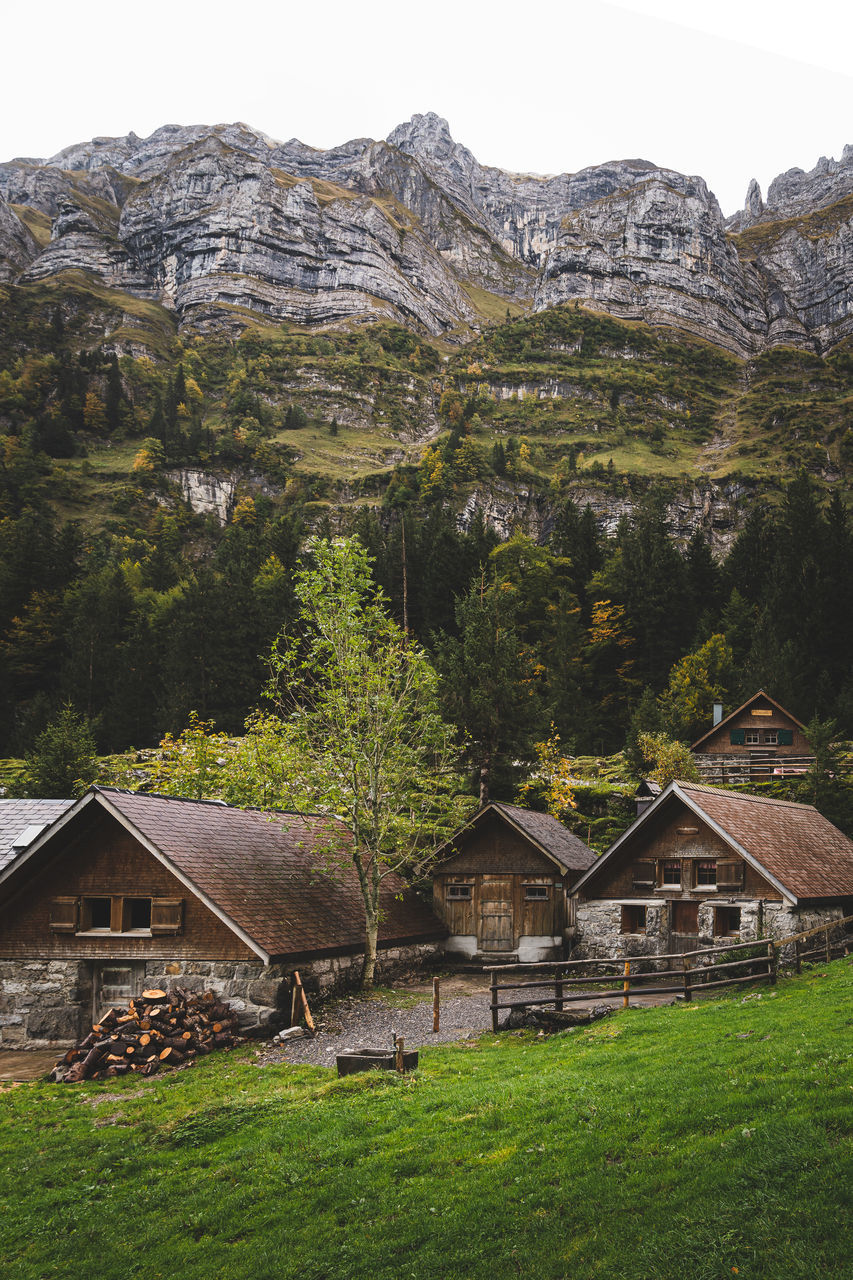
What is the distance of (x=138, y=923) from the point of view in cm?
2370

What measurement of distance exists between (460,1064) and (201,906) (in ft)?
28.1

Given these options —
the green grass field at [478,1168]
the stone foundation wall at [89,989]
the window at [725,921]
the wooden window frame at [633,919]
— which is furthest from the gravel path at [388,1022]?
the wooden window frame at [633,919]

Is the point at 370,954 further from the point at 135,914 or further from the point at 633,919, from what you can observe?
the point at 633,919

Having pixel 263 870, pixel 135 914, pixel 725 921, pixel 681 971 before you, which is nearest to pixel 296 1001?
pixel 263 870

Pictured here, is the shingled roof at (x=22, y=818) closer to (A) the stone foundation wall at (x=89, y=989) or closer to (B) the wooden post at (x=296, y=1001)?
(A) the stone foundation wall at (x=89, y=989)

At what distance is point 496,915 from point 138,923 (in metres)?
15.2

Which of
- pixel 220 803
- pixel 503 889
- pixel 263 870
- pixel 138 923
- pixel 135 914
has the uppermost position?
pixel 220 803

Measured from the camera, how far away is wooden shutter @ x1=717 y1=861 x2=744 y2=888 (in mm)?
26688

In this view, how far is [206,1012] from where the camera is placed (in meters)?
21.1

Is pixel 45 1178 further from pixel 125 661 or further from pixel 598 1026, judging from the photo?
pixel 125 661

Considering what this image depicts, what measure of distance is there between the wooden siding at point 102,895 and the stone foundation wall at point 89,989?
0.34m

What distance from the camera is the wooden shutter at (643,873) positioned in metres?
29.1

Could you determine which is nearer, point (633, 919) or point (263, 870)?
point (263, 870)

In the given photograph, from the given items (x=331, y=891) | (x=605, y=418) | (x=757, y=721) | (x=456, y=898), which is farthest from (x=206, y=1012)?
(x=605, y=418)
